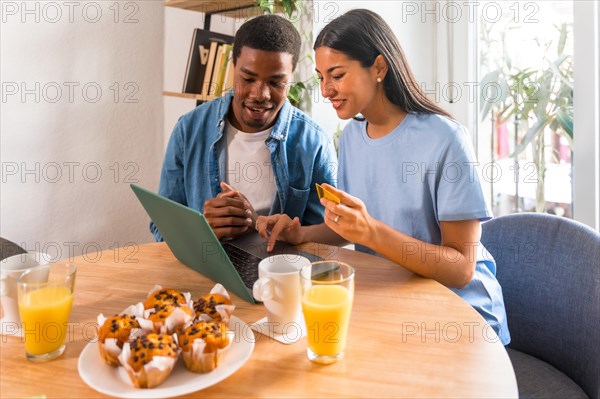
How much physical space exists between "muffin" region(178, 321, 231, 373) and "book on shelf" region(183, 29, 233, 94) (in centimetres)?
199

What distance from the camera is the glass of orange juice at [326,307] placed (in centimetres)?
78

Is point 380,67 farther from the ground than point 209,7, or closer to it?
closer to it

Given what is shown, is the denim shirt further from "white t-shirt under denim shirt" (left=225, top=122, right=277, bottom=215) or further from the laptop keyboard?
the laptop keyboard

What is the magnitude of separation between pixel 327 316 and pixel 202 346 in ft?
0.60

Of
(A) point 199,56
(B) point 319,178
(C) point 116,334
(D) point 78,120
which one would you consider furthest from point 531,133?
(D) point 78,120

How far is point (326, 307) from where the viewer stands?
78 cm

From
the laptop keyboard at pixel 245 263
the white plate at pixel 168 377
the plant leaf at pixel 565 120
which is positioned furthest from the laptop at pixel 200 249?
the plant leaf at pixel 565 120

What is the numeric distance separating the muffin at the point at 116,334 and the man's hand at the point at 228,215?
651 mm

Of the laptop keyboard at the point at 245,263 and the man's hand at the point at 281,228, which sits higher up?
the man's hand at the point at 281,228

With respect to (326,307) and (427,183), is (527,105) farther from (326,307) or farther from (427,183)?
(326,307)

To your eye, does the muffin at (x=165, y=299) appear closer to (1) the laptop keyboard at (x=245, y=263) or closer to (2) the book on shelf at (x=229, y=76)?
(1) the laptop keyboard at (x=245, y=263)

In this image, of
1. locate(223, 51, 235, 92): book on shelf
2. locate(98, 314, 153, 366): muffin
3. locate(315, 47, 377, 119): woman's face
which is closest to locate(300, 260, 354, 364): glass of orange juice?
locate(98, 314, 153, 366): muffin

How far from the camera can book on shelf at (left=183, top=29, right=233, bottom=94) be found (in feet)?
8.39

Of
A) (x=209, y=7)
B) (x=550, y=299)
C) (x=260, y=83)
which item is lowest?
(x=550, y=299)
